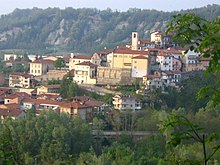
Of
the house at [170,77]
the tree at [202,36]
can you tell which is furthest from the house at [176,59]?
the tree at [202,36]

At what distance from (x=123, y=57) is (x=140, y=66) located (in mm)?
845

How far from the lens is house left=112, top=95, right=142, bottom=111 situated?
Result: 17.7 meters

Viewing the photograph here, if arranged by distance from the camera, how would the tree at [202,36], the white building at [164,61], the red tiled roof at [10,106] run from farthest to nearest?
the white building at [164,61], the red tiled roof at [10,106], the tree at [202,36]

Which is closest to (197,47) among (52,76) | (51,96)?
Answer: (51,96)

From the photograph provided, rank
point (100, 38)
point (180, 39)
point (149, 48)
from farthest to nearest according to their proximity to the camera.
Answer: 1. point (100, 38)
2. point (149, 48)
3. point (180, 39)

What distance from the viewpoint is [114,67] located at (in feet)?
68.6

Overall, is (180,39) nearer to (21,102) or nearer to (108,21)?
(21,102)

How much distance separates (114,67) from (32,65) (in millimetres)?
4980

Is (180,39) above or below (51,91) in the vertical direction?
above

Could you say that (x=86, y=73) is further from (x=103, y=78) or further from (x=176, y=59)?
(x=176, y=59)

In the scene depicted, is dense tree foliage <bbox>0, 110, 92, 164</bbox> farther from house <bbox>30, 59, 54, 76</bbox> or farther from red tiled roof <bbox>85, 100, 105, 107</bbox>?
house <bbox>30, 59, 54, 76</bbox>

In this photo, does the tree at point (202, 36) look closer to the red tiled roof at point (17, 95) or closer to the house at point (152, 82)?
the house at point (152, 82)

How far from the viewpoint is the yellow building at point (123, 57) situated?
20594mm

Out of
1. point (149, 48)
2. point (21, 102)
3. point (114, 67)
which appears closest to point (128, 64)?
point (114, 67)
